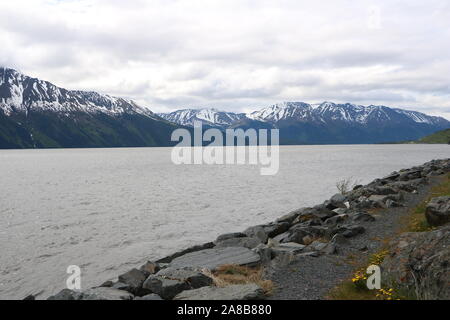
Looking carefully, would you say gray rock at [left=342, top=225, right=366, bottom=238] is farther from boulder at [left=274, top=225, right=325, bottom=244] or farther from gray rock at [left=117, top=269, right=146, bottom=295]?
gray rock at [left=117, top=269, right=146, bottom=295]

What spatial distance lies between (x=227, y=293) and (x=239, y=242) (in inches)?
449

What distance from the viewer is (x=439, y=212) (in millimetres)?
18234

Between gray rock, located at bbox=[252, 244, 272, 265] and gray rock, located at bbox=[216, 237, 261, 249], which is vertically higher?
gray rock, located at bbox=[252, 244, 272, 265]

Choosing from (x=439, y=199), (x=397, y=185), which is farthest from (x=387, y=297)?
(x=397, y=185)

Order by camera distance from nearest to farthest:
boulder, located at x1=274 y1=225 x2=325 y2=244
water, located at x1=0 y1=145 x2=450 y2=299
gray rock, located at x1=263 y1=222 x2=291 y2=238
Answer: boulder, located at x1=274 y1=225 x2=325 y2=244 < water, located at x1=0 y1=145 x2=450 y2=299 < gray rock, located at x1=263 y1=222 x2=291 y2=238

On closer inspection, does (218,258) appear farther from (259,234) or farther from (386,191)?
(386,191)

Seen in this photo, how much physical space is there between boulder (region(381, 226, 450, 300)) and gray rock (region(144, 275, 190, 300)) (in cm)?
667

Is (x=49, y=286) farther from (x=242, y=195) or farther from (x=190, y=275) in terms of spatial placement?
(x=242, y=195)

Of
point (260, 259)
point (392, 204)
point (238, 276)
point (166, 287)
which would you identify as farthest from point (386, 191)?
point (166, 287)

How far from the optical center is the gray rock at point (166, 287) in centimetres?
1365

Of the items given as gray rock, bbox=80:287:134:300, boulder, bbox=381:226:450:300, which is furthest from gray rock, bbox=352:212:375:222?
gray rock, bbox=80:287:134:300

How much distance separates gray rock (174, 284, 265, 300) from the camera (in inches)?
475

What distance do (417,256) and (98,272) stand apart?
1715cm
